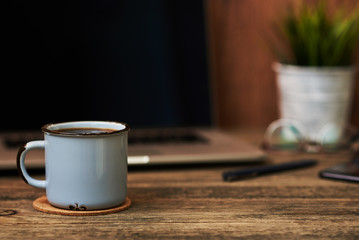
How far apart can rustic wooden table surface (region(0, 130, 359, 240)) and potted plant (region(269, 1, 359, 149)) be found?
265 mm

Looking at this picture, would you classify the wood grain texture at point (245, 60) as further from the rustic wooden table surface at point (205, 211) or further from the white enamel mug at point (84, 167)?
the white enamel mug at point (84, 167)

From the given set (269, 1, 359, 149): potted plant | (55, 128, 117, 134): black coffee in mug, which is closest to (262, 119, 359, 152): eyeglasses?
(269, 1, 359, 149): potted plant

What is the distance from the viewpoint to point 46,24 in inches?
39.7

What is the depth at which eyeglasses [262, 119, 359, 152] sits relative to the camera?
38.3 inches

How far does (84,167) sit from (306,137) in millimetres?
576

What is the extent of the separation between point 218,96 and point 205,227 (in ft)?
2.41

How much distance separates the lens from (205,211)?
1.93 ft

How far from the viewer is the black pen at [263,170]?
0.74 m

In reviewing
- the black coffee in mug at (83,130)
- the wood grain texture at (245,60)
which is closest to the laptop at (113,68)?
the wood grain texture at (245,60)

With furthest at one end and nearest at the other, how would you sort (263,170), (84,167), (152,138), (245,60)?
(245,60)
(152,138)
(263,170)
(84,167)

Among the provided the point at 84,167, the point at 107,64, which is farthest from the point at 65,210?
the point at 107,64

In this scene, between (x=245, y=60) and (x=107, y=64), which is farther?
(x=245, y=60)

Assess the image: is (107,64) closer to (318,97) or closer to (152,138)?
(152,138)

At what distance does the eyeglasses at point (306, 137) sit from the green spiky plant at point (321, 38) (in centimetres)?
13
